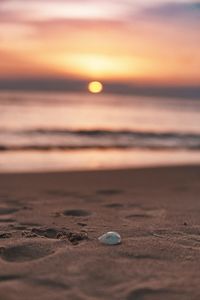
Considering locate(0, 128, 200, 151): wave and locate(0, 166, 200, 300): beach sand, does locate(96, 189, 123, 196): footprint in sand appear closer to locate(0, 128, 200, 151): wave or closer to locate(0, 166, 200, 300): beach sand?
locate(0, 166, 200, 300): beach sand

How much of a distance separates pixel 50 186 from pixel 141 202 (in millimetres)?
1988

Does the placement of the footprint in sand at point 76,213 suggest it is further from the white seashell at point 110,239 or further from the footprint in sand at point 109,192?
the footprint in sand at point 109,192

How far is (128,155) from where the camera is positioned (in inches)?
535

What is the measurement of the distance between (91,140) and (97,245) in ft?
48.0

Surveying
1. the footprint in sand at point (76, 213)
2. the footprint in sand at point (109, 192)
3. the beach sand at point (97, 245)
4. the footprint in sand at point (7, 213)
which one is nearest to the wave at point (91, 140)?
the footprint in sand at point (109, 192)

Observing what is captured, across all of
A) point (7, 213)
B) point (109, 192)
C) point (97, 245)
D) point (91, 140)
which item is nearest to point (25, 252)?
point (97, 245)

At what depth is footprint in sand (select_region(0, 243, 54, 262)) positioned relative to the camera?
3193 millimetres

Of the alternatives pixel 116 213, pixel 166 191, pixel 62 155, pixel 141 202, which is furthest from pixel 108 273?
pixel 62 155

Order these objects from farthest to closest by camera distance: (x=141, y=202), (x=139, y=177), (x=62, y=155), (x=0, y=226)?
(x=62, y=155) → (x=139, y=177) → (x=141, y=202) → (x=0, y=226)

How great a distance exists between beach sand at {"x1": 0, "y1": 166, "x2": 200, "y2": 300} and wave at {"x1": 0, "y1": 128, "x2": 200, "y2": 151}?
26.6 ft

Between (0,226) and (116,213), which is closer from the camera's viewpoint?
(0,226)

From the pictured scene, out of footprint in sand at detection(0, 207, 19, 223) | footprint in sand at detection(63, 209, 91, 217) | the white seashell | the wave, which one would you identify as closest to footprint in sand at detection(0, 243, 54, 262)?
the white seashell

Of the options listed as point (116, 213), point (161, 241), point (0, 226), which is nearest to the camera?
point (161, 241)

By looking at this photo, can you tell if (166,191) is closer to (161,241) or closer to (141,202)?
(141,202)
